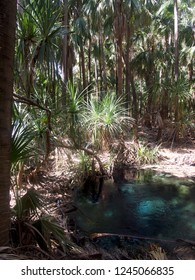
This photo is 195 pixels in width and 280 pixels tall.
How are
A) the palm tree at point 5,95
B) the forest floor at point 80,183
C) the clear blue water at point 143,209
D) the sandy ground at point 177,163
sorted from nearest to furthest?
the palm tree at point 5,95
the forest floor at point 80,183
the clear blue water at point 143,209
the sandy ground at point 177,163

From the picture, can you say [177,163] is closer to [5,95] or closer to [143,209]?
[143,209]

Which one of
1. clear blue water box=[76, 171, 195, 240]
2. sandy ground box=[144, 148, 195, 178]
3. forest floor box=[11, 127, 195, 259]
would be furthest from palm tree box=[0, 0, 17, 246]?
sandy ground box=[144, 148, 195, 178]

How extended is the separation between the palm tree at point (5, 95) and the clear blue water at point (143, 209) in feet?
11.3

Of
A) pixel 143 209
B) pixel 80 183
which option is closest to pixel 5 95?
pixel 143 209

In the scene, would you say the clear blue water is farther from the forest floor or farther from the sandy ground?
the sandy ground

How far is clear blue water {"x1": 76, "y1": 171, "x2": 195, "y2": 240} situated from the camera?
614 centimetres

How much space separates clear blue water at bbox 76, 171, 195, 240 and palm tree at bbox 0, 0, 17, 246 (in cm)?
345

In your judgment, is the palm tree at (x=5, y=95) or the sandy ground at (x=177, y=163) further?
the sandy ground at (x=177, y=163)

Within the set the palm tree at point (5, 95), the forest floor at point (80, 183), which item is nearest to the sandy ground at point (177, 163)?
the forest floor at point (80, 183)

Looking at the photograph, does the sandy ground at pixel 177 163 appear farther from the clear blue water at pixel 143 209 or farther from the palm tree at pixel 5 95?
the palm tree at pixel 5 95

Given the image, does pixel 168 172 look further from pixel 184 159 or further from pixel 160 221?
pixel 160 221

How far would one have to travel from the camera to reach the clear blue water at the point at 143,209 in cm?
614

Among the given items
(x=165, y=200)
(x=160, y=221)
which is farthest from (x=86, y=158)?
(x=160, y=221)
